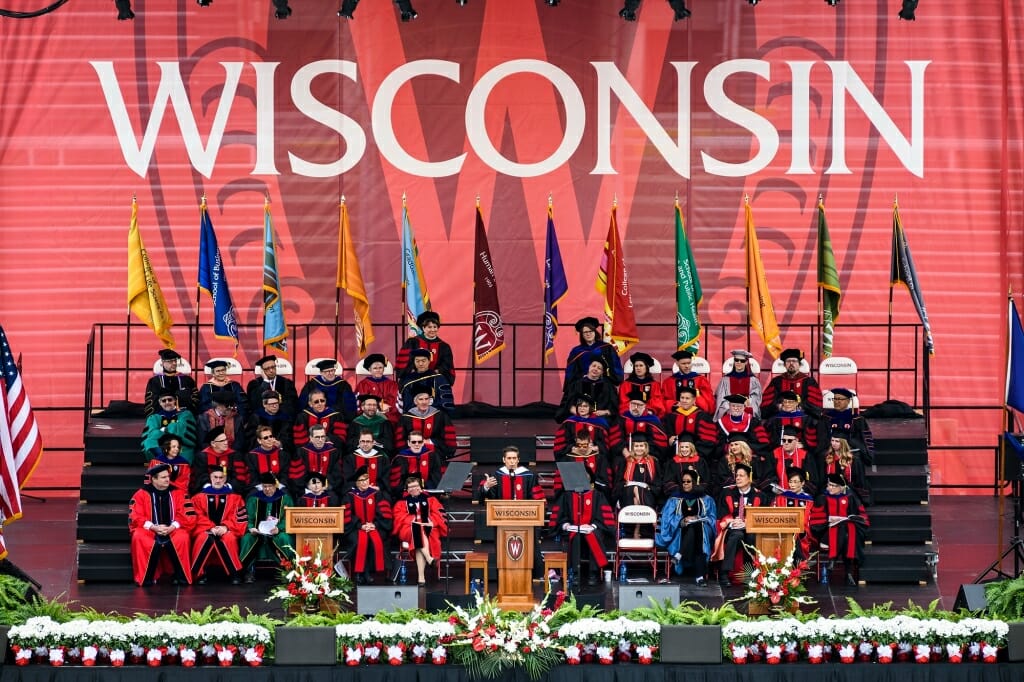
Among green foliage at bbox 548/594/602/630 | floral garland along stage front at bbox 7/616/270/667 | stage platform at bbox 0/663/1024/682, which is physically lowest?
stage platform at bbox 0/663/1024/682

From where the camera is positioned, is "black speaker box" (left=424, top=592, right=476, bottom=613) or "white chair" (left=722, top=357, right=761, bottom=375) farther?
"white chair" (left=722, top=357, right=761, bottom=375)

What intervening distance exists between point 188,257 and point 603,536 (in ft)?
22.0

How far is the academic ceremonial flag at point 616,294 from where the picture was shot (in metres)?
18.8

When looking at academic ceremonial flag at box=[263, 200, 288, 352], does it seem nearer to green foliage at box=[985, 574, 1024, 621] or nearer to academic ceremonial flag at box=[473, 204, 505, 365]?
academic ceremonial flag at box=[473, 204, 505, 365]

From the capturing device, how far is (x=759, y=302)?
18781 millimetres

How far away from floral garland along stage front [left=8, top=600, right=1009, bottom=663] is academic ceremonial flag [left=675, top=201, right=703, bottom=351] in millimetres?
5413

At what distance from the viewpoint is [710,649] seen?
1360cm

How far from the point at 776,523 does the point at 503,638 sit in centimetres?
318

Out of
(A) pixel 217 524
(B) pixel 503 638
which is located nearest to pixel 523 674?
(B) pixel 503 638

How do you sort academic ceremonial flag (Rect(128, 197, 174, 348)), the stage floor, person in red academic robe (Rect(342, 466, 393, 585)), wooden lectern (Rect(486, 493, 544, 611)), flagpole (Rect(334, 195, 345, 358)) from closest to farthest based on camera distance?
wooden lectern (Rect(486, 493, 544, 611)), the stage floor, person in red academic robe (Rect(342, 466, 393, 585)), academic ceremonial flag (Rect(128, 197, 174, 348)), flagpole (Rect(334, 195, 345, 358))

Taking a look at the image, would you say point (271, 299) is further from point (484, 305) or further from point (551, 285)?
point (551, 285)

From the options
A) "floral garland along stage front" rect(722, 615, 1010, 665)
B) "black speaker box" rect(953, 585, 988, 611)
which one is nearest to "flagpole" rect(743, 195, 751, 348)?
"black speaker box" rect(953, 585, 988, 611)

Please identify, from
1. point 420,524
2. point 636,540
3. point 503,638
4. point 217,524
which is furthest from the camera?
point 217,524

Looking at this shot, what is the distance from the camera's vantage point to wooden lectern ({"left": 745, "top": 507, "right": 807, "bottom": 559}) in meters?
15.5
